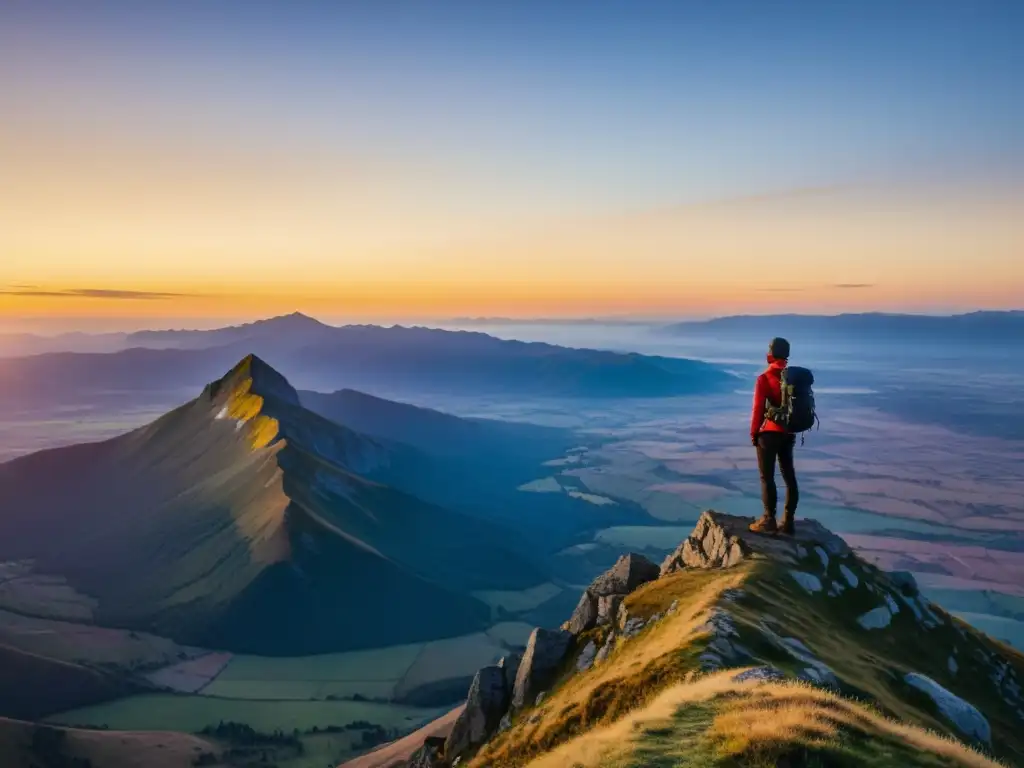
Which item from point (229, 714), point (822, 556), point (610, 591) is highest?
point (822, 556)

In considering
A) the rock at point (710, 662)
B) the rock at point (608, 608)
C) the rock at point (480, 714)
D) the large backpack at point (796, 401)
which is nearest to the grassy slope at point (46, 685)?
the rock at point (480, 714)

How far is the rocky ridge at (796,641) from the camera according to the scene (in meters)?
28.1

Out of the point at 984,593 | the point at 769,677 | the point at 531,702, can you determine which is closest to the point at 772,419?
the point at 769,677

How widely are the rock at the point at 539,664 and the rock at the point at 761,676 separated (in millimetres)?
16712

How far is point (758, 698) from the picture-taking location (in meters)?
18.8

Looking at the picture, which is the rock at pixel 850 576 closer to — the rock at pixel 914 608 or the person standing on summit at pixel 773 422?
the rock at pixel 914 608

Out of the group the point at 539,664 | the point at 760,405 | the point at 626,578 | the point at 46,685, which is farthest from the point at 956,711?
the point at 46,685

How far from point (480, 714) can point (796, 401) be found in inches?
958

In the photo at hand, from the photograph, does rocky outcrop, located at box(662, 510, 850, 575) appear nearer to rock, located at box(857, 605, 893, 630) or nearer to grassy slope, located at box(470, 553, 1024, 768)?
grassy slope, located at box(470, 553, 1024, 768)

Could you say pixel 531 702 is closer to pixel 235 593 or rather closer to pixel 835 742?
A: pixel 835 742

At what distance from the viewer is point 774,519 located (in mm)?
42219

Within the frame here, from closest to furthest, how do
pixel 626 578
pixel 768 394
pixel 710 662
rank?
pixel 710 662 < pixel 768 394 < pixel 626 578

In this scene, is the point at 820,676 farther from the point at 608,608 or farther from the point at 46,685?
the point at 46,685

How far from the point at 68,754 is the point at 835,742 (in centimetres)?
12965
